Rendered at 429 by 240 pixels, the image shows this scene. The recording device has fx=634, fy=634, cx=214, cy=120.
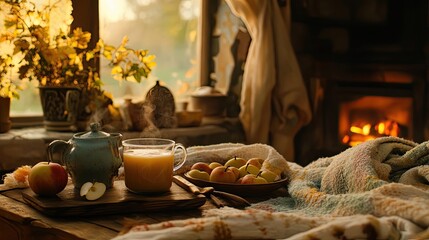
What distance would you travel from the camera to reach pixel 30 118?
3.39 meters

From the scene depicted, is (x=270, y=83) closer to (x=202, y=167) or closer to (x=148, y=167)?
(x=202, y=167)

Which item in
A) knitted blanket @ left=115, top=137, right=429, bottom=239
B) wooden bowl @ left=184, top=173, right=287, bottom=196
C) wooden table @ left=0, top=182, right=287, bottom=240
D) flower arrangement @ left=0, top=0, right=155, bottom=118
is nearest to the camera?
knitted blanket @ left=115, top=137, right=429, bottom=239

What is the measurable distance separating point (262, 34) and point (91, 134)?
2.24 m

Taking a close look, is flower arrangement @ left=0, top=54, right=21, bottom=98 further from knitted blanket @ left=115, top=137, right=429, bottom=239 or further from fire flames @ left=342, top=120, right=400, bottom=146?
fire flames @ left=342, top=120, right=400, bottom=146

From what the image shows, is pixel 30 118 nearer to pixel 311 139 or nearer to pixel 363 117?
pixel 311 139

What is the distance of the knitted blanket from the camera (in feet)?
3.76

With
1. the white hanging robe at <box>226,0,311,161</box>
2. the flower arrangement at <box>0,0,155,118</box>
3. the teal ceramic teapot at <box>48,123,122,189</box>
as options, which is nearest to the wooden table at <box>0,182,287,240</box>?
the teal ceramic teapot at <box>48,123,122,189</box>

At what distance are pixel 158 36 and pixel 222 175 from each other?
2.35m

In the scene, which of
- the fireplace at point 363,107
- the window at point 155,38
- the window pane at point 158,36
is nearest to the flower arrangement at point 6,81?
the window at point 155,38

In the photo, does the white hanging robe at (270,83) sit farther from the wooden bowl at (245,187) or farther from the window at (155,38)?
the wooden bowl at (245,187)

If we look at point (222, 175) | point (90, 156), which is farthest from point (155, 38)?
point (90, 156)

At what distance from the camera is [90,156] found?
1.52 meters

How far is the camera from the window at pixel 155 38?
3.66m

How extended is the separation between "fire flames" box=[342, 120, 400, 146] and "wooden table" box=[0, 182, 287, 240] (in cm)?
239
